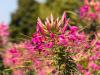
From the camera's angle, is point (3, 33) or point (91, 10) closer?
point (91, 10)

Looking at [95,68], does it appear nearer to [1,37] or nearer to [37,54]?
[37,54]

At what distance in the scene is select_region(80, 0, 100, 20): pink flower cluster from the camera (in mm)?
10553

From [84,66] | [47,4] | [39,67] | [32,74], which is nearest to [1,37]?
[32,74]

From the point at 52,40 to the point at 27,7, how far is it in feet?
161

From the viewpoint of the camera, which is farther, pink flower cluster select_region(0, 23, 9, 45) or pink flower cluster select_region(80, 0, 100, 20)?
pink flower cluster select_region(0, 23, 9, 45)

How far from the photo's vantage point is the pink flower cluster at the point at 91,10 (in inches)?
415

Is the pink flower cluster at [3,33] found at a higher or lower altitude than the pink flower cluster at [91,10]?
lower

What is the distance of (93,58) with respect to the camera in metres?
7.09

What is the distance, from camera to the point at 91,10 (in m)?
11.2

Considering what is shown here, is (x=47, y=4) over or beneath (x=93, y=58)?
over

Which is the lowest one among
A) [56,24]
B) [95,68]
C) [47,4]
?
[95,68]

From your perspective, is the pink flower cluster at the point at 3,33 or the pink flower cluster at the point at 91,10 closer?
the pink flower cluster at the point at 91,10

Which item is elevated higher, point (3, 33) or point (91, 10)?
point (91, 10)

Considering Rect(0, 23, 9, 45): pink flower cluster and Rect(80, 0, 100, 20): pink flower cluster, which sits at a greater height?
Rect(80, 0, 100, 20): pink flower cluster
